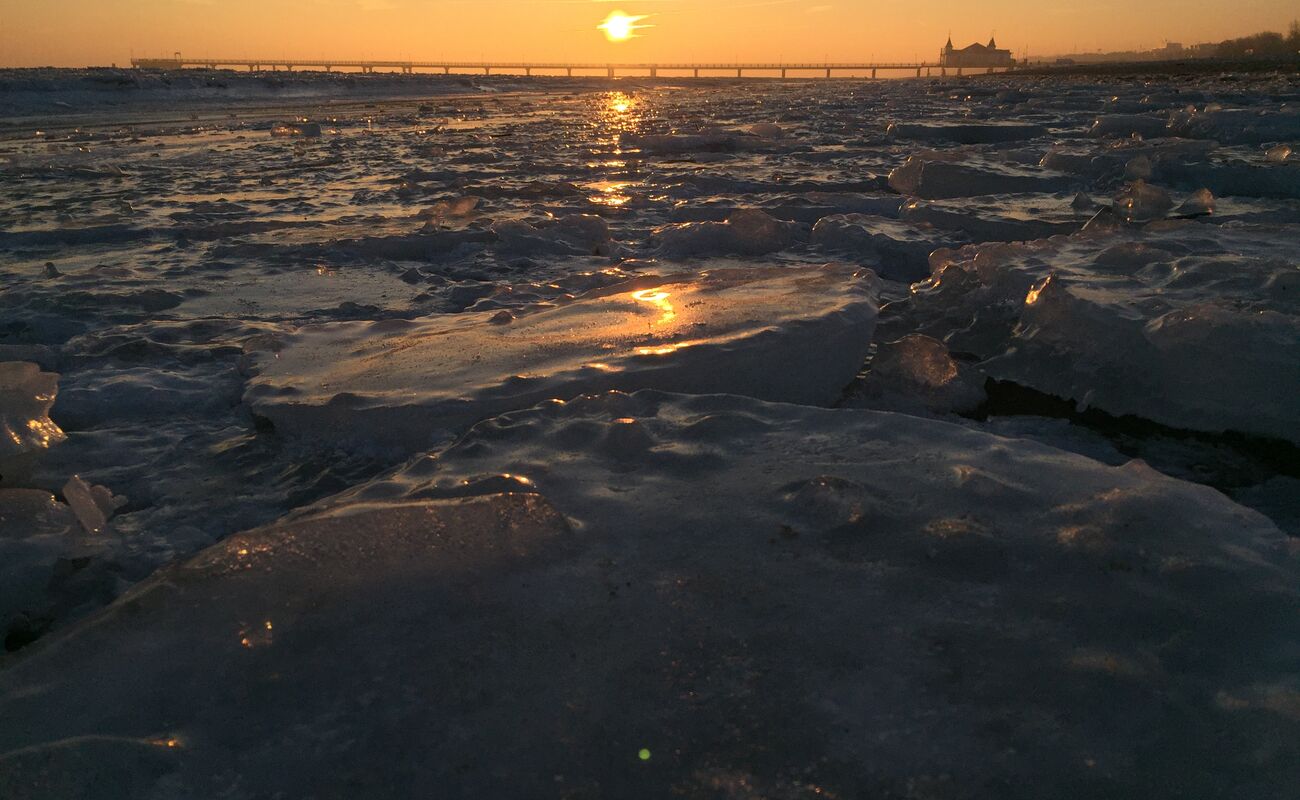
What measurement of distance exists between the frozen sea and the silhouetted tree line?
6201 cm

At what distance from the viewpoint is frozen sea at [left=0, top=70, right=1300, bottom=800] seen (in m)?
1.14

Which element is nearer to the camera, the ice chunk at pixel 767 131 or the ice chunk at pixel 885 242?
the ice chunk at pixel 885 242

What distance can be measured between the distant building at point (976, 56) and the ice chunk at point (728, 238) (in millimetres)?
90909

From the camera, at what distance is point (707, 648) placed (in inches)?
52.2

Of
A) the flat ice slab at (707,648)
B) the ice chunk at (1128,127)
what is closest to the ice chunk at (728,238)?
the flat ice slab at (707,648)

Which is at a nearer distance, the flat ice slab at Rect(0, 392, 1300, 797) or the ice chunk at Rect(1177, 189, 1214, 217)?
the flat ice slab at Rect(0, 392, 1300, 797)

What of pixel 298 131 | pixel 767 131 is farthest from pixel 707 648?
pixel 298 131

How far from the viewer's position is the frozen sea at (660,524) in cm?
114

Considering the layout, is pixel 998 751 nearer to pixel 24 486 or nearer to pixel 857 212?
A: pixel 24 486

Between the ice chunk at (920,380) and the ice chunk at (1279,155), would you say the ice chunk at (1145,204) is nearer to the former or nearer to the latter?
the ice chunk at (1279,155)

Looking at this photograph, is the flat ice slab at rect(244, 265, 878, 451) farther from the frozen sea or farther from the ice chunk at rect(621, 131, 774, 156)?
the ice chunk at rect(621, 131, 774, 156)

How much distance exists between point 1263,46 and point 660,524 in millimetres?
78216

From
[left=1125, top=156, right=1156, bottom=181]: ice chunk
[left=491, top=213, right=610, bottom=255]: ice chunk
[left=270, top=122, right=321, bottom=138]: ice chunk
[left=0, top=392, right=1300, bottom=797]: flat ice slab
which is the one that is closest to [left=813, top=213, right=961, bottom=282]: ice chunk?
[left=491, top=213, right=610, bottom=255]: ice chunk

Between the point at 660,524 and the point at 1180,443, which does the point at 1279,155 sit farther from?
the point at 660,524
